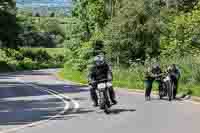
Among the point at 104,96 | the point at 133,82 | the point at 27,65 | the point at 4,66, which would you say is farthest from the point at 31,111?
the point at 27,65

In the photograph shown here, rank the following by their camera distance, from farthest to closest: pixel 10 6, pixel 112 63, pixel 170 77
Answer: pixel 10 6
pixel 112 63
pixel 170 77

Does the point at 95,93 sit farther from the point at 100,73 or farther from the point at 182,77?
the point at 182,77

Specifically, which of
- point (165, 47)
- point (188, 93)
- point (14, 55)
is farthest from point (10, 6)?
point (188, 93)

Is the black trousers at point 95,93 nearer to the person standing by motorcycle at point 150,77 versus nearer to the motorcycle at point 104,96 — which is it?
the motorcycle at point 104,96

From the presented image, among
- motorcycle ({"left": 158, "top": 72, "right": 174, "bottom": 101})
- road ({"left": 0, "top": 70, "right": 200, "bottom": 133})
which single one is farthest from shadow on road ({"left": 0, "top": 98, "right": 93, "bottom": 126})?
motorcycle ({"left": 158, "top": 72, "right": 174, "bottom": 101})

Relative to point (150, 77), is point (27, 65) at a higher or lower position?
lower

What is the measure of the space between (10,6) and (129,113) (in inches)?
3217

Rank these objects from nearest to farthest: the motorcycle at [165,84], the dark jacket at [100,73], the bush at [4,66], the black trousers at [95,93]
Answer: the dark jacket at [100,73]
the black trousers at [95,93]
the motorcycle at [165,84]
the bush at [4,66]

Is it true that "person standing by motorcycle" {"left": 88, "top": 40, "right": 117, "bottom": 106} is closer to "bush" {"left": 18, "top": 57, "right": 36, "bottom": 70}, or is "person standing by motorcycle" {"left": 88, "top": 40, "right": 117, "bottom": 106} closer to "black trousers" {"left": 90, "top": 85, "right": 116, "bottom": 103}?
"black trousers" {"left": 90, "top": 85, "right": 116, "bottom": 103}

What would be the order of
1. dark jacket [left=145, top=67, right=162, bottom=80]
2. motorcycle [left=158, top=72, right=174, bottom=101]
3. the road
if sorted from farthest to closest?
1. dark jacket [left=145, top=67, right=162, bottom=80]
2. motorcycle [left=158, top=72, right=174, bottom=101]
3. the road

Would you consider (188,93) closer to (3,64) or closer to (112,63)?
(112,63)

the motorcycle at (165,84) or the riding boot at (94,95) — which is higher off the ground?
the riding boot at (94,95)

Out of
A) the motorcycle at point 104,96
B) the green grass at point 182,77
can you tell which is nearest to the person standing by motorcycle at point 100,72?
the motorcycle at point 104,96

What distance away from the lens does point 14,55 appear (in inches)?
4097
